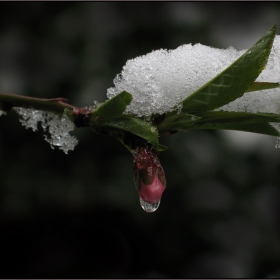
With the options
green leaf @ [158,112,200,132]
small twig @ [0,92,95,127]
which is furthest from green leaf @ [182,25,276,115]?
small twig @ [0,92,95,127]

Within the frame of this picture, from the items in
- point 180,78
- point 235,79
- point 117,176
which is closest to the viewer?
point 235,79

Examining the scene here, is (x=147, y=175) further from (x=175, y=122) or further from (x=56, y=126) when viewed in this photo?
(x=56, y=126)

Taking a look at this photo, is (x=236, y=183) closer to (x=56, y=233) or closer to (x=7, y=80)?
(x=56, y=233)

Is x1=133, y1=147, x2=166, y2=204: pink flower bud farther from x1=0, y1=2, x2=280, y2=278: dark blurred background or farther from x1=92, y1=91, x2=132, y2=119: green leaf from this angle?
x1=0, y1=2, x2=280, y2=278: dark blurred background

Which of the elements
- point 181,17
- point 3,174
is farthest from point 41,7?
point 3,174

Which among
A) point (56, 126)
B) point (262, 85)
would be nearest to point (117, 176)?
point (56, 126)
